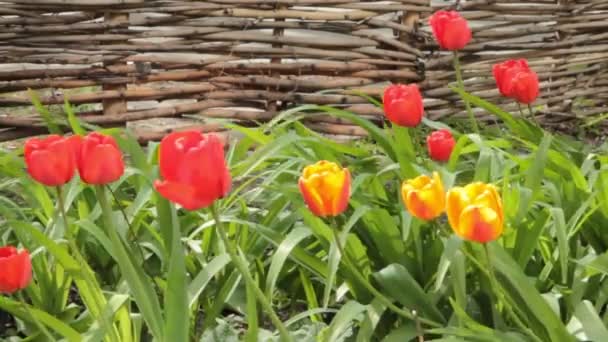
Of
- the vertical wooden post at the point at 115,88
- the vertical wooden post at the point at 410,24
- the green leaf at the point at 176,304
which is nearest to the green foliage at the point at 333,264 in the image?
the green leaf at the point at 176,304

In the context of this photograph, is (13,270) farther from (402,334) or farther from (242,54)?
(242,54)

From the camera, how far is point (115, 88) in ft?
10.6

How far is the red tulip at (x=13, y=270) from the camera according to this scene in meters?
1.26

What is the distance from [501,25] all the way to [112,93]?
1.56m

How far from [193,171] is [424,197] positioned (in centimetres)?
31

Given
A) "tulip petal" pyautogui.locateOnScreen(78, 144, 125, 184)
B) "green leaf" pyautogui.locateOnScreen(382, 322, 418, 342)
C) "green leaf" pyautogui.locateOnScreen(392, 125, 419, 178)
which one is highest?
"tulip petal" pyautogui.locateOnScreen(78, 144, 125, 184)

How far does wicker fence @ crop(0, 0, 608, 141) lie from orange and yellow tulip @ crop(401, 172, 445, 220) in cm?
156

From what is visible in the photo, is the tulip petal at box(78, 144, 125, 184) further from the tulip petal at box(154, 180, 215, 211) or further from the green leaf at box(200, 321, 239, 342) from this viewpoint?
the green leaf at box(200, 321, 239, 342)

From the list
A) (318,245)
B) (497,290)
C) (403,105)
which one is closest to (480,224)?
(497,290)

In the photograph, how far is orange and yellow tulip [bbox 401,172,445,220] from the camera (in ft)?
4.04

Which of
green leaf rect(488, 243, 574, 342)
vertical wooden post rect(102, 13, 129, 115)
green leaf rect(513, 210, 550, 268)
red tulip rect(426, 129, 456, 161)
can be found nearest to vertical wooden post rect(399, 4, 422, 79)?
vertical wooden post rect(102, 13, 129, 115)

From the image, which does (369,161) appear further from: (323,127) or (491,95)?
(491,95)

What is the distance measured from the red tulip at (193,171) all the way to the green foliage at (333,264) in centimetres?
Answer: 20

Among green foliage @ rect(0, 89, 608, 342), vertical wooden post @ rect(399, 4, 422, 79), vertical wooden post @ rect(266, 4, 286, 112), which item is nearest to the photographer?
green foliage @ rect(0, 89, 608, 342)
